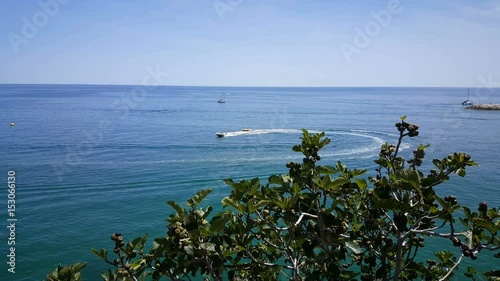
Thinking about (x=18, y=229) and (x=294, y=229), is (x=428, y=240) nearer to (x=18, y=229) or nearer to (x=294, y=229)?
(x=294, y=229)

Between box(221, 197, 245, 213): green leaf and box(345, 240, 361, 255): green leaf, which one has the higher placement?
box(221, 197, 245, 213): green leaf

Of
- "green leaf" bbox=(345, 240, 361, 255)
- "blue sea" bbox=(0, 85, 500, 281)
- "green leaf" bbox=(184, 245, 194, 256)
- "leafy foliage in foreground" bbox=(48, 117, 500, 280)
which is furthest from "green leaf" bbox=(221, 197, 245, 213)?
"blue sea" bbox=(0, 85, 500, 281)

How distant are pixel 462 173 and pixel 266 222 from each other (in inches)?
78.2

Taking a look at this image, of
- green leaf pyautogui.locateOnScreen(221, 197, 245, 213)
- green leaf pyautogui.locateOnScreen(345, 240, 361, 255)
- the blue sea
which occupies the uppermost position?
green leaf pyautogui.locateOnScreen(221, 197, 245, 213)

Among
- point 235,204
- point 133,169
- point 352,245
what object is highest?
point 235,204

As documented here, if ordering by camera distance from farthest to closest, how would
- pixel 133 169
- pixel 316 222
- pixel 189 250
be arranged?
pixel 133 169
pixel 316 222
pixel 189 250

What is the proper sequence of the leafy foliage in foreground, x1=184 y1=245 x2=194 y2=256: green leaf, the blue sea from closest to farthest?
x1=184 y1=245 x2=194 y2=256: green leaf < the leafy foliage in foreground < the blue sea

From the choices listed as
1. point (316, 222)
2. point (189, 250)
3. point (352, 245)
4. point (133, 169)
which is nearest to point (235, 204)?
point (189, 250)

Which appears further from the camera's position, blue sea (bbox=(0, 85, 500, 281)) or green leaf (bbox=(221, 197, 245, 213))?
blue sea (bbox=(0, 85, 500, 281))

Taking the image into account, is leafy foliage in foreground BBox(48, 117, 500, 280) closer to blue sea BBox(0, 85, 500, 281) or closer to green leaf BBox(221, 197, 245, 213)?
green leaf BBox(221, 197, 245, 213)

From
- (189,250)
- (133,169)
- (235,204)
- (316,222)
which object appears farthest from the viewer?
(133,169)

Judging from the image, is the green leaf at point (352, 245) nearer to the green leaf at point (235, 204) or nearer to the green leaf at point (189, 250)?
the green leaf at point (235, 204)

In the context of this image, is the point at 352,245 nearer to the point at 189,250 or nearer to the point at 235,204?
the point at 235,204

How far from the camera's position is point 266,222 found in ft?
Answer: 12.9
